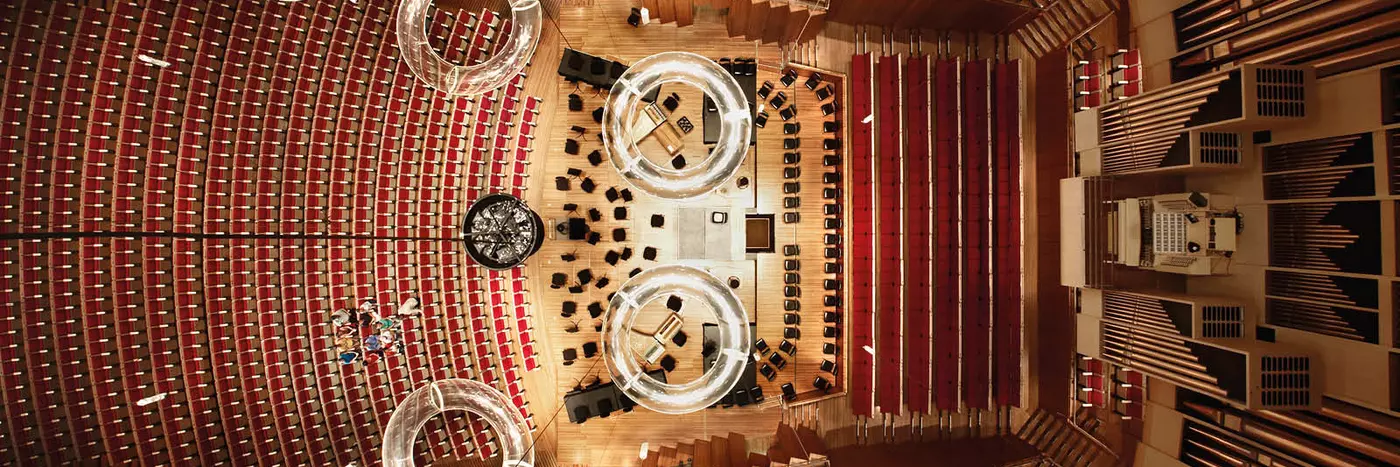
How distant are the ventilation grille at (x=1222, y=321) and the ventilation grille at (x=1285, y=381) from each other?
A: 0.36m

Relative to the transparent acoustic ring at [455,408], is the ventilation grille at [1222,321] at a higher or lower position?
higher

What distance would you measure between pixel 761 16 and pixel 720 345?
3.70m

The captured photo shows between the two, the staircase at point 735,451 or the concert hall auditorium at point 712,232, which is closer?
the concert hall auditorium at point 712,232

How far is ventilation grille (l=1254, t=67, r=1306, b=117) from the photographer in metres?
4.16

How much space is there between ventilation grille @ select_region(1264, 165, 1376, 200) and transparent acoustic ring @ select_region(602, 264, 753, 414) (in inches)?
192

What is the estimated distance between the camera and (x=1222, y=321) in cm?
457

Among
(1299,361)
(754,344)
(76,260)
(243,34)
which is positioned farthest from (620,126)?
(1299,361)

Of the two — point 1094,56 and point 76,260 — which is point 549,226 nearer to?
point 76,260

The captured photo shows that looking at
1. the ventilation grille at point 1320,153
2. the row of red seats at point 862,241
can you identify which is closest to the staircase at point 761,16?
the row of red seats at point 862,241

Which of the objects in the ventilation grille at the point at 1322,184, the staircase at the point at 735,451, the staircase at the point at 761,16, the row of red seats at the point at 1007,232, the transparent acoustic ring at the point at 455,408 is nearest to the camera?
the transparent acoustic ring at the point at 455,408

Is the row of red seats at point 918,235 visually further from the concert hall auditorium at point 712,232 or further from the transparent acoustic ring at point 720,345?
the transparent acoustic ring at point 720,345

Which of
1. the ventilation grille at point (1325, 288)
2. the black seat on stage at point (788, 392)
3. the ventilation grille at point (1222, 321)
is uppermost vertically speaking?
the ventilation grille at point (1325, 288)

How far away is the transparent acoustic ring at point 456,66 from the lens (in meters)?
3.04

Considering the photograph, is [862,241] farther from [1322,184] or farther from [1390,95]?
[1390,95]
